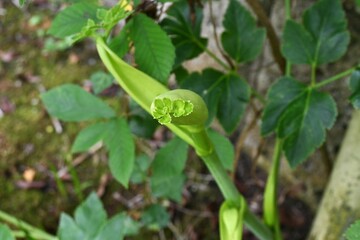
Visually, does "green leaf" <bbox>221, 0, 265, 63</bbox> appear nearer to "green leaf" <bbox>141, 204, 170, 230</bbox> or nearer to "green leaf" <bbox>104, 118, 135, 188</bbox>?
"green leaf" <bbox>104, 118, 135, 188</bbox>

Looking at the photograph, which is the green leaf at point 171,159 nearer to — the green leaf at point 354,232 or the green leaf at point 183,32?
the green leaf at point 183,32

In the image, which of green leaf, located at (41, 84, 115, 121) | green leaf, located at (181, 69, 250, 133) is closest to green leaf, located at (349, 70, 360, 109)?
green leaf, located at (181, 69, 250, 133)

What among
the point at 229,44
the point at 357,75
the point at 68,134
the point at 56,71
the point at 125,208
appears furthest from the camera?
the point at 56,71

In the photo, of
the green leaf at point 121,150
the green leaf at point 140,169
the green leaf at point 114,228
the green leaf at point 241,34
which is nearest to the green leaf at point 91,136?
the green leaf at point 121,150

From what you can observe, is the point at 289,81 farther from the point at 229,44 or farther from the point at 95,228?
the point at 95,228

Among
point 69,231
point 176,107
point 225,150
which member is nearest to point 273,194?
point 225,150

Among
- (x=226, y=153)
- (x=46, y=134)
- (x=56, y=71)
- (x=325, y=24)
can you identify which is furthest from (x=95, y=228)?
(x=56, y=71)
